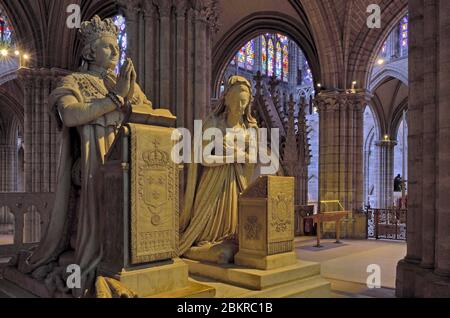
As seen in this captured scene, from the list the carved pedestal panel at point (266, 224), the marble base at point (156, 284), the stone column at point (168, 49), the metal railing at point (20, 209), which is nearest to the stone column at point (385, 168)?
the stone column at point (168, 49)

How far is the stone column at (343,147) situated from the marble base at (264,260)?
8.99 meters

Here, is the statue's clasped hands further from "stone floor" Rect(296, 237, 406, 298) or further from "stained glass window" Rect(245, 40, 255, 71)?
"stained glass window" Rect(245, 40, 255, 71)

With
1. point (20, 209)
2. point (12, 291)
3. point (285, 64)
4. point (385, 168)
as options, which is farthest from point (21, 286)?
point (285, 64)

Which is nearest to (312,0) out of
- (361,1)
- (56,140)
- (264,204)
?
(361,1)

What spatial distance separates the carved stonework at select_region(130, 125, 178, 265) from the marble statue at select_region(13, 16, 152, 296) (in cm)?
32

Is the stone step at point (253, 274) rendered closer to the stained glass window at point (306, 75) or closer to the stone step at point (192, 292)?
the stone step at point (192, 292)

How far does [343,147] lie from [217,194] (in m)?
9.28

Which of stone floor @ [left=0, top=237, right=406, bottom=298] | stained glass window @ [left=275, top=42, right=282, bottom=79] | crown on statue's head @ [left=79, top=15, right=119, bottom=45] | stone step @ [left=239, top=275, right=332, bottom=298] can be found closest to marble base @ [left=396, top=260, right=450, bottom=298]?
stone floor @ [left=0, top=237, right=406, bottom=298]

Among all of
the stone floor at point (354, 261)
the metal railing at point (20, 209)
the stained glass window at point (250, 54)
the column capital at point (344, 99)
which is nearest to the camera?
the stone floor at point (354, 261)

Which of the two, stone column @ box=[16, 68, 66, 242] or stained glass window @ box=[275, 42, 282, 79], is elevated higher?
Answer: stained glass window @ box=[275, 42, 282, 79]

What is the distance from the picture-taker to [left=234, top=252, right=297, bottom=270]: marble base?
3.61m

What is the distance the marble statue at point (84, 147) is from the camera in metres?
3.03

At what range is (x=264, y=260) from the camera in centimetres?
361
